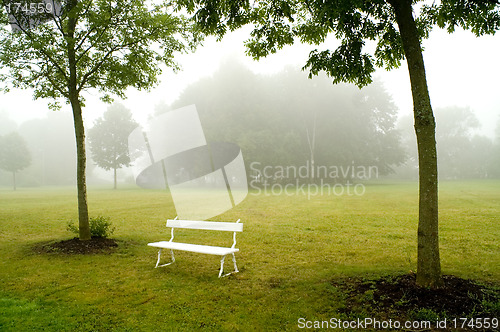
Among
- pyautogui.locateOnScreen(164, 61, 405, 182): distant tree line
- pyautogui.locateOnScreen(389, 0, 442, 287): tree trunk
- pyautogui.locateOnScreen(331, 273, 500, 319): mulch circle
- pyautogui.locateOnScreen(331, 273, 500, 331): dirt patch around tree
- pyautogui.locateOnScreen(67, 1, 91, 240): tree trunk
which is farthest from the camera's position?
pyautogui.locateOnScreen(164, 61, 405, 182): distant tree line

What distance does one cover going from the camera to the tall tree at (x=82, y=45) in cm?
873

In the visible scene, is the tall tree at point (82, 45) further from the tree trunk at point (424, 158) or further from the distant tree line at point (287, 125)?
the distant tree line at point (287, 125)

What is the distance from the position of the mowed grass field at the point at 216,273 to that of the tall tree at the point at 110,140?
3564 centimetres

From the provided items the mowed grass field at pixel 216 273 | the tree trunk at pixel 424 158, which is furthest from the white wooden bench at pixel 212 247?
the tree trunk at pixel 424 158

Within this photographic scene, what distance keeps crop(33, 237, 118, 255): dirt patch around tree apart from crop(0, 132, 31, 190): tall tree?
50015 mm

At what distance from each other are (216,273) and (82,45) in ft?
24.6

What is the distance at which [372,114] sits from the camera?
4625 centimetres

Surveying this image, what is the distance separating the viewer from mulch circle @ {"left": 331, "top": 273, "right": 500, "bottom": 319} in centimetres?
440

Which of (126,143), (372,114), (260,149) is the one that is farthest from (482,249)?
(126,143)

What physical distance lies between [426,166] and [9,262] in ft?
30.2

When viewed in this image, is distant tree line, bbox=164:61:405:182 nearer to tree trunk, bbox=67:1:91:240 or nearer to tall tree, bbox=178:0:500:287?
tree trunk, bbox=67:1:91:240

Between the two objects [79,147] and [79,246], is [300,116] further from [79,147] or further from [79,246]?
[79,246]

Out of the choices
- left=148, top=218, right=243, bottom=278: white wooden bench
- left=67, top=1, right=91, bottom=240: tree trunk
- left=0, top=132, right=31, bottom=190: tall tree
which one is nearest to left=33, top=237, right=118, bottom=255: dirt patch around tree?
left=67, top=1, right=91, bottom=240: tree trunk

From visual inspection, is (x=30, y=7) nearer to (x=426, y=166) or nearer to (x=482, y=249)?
(x=426, y=166)
